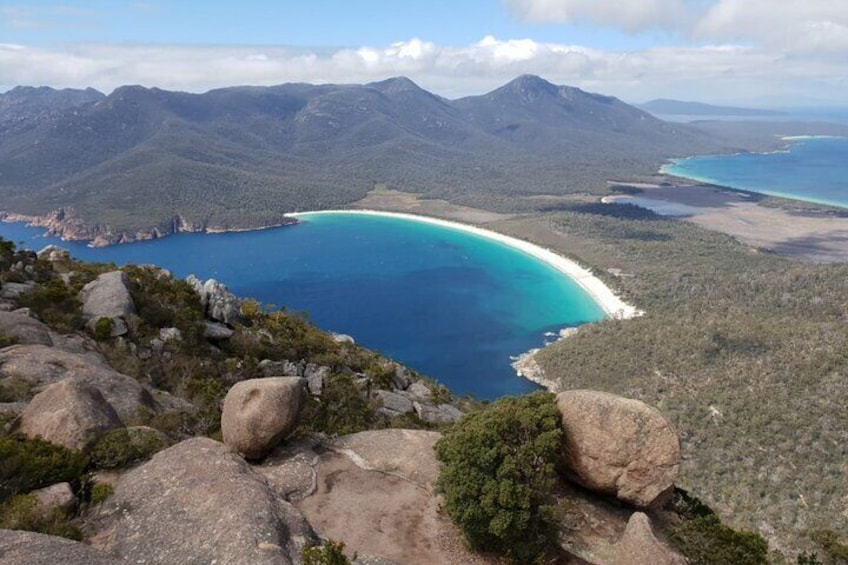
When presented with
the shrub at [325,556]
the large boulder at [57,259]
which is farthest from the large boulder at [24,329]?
the shrub at [325,556]

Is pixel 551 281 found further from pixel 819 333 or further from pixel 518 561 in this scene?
pixel 518 561

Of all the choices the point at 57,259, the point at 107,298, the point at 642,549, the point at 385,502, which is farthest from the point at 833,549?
the point at 57,259

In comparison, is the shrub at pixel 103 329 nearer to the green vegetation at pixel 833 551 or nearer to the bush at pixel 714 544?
the bush at pixel 714 544

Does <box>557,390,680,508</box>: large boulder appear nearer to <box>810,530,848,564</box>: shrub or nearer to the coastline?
<box>810,530,848,564</box>: shrub

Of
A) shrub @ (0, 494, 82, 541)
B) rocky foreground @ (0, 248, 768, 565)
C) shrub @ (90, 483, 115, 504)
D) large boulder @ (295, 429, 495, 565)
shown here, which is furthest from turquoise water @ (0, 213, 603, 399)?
shrub @ (0, 494, 82, 541)

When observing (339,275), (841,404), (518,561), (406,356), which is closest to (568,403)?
(518,561)

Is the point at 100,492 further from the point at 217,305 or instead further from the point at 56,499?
the point at 217,305

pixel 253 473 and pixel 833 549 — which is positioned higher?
pixel 253 473
